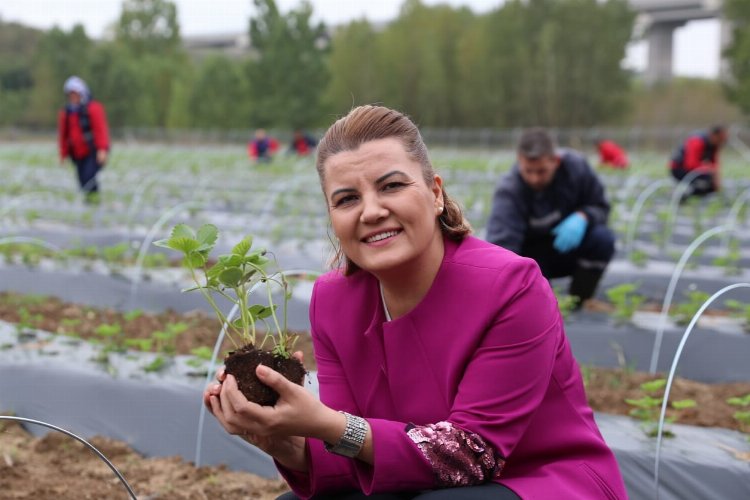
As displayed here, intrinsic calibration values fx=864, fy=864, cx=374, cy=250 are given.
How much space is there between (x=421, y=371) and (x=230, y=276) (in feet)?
1.33

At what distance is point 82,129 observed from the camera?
8.76m

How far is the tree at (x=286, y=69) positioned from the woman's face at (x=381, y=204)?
Answer: 31.2m

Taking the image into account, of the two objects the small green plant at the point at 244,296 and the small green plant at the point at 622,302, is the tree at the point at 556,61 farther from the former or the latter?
the small green plant at the point at 244,296

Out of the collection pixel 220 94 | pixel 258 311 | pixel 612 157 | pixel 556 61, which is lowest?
pixel 612 157

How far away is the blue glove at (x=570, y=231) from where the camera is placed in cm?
422

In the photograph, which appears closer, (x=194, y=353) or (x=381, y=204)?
(x=381, y=204)

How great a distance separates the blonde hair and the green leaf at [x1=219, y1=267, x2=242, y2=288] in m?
0.26

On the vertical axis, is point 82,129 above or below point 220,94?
below

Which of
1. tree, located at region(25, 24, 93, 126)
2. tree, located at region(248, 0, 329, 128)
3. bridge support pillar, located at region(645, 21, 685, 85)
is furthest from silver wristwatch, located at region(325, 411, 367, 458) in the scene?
bridge support pillar, located at region(645, 21, 685, 85)

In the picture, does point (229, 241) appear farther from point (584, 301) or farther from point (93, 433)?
point (93, 433)

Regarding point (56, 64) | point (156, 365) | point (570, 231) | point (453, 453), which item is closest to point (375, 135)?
point (453, 453)

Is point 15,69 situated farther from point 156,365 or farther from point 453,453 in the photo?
point 453,453

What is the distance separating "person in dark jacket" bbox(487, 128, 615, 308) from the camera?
4.09 meters

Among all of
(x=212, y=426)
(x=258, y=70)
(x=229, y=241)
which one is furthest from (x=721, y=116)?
(x=212, y=426)
